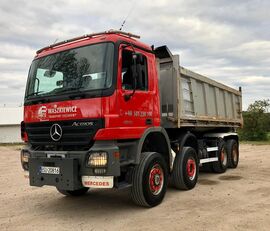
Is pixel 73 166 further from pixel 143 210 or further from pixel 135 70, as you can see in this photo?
pixel 135 70

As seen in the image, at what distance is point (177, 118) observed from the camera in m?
8.05

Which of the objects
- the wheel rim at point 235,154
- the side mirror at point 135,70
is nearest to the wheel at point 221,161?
the wheel rim at point 235,154

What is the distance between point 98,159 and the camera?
581 cm

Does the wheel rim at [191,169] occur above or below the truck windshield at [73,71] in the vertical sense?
below

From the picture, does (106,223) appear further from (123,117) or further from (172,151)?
(172,151)

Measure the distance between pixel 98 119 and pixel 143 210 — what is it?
200cm

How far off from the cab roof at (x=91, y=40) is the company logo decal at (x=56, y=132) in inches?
58.6

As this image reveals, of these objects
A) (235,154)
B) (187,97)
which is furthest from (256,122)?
(187,97)

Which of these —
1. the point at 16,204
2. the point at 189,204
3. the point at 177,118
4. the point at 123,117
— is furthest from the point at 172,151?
the point at 16,204

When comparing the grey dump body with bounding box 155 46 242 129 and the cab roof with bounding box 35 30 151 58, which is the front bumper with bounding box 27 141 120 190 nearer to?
the cab roof with bounding box 35 30 151 58

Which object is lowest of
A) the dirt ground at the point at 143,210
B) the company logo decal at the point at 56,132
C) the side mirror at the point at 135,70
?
the dirt ground at the point at 143,210

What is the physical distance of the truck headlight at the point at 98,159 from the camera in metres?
5.77

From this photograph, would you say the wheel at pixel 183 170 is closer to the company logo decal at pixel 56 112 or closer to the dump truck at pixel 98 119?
the dump truck at pixel 98 119

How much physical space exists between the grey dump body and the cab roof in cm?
112
